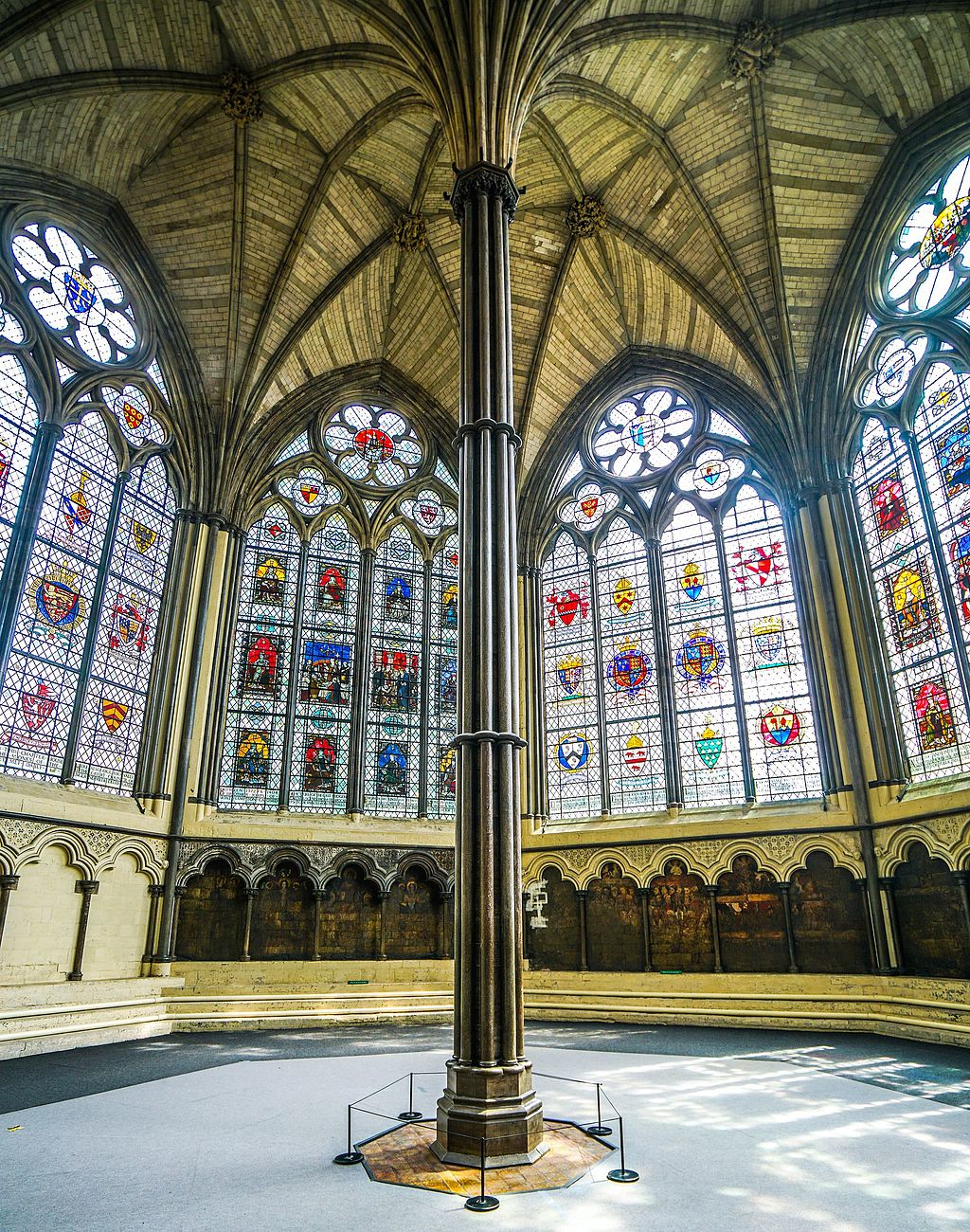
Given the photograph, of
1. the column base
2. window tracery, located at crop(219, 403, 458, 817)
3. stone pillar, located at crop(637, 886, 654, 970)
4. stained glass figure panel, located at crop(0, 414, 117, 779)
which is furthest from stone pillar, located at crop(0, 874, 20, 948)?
stone pillar, located at crop(637, 886, 654, 970)

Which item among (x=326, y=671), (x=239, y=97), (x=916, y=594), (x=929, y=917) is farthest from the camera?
(x=326, y=671)

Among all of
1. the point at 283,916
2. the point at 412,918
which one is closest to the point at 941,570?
the point at 412,918

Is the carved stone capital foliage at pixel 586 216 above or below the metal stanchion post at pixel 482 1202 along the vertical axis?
above

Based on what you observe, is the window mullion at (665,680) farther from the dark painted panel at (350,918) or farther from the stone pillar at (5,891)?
the stone pillar at (5,891)

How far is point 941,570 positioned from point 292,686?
12418 millimetres

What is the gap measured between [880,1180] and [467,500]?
701 centimetres

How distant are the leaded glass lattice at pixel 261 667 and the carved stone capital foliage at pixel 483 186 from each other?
938cm

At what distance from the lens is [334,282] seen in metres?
18.5

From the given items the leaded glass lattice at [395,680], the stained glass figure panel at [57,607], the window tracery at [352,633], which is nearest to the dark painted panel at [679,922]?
the window tracery at [352,633]

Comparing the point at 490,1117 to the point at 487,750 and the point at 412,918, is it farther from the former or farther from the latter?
the point at 412,918

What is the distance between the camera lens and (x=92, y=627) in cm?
1478

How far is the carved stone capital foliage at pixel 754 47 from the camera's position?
14.5 meters

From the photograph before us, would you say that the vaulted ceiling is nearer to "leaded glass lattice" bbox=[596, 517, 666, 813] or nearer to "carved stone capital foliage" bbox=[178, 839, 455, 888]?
"leaded glass lattice" bbox=[596, 517, 666, 813]

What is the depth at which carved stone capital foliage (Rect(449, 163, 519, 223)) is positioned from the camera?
1072cm
